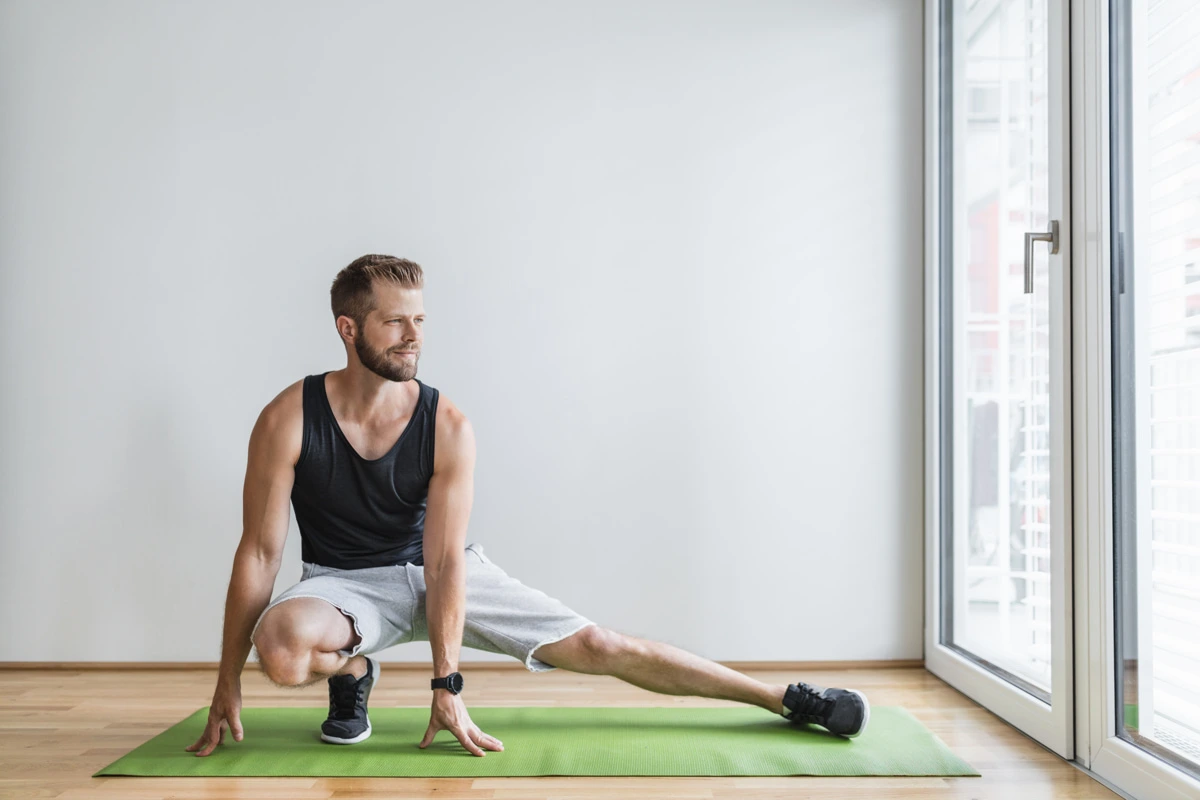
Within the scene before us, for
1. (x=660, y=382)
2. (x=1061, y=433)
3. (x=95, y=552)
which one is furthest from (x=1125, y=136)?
(x=95, y=552)

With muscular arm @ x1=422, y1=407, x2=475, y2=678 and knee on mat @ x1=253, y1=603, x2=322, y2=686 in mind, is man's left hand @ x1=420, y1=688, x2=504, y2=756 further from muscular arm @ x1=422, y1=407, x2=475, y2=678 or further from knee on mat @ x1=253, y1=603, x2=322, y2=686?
knee on mat @ x1=253, y1=603, x2=322, y2=686

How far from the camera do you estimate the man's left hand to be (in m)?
2.01

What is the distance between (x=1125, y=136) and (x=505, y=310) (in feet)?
5.61

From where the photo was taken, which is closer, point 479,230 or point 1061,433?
point 1061,433

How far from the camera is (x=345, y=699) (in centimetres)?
215

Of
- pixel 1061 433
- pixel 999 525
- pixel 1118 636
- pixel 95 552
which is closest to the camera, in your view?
pixel 1118 636

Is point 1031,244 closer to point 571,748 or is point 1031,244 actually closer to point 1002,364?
point 1002,364

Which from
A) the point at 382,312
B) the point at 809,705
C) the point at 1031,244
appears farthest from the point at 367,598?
the point at 1031,244

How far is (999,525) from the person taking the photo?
8.45ft

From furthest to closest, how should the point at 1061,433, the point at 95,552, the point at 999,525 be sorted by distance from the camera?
1. the point at 95,552
2. the point at 999,525
3. the point at 1061,433

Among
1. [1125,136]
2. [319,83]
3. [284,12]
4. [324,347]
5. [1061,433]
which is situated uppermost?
[284,12]

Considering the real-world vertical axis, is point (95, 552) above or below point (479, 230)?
below

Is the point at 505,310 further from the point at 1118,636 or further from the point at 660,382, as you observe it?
the point at 1118,636

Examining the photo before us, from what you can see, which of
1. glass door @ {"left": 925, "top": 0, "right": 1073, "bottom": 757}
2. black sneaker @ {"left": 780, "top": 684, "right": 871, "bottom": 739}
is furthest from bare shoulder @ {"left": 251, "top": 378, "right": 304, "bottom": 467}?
glass door @ {"left": 925, "top": 0, "right": 1073, "bottom": 757}
